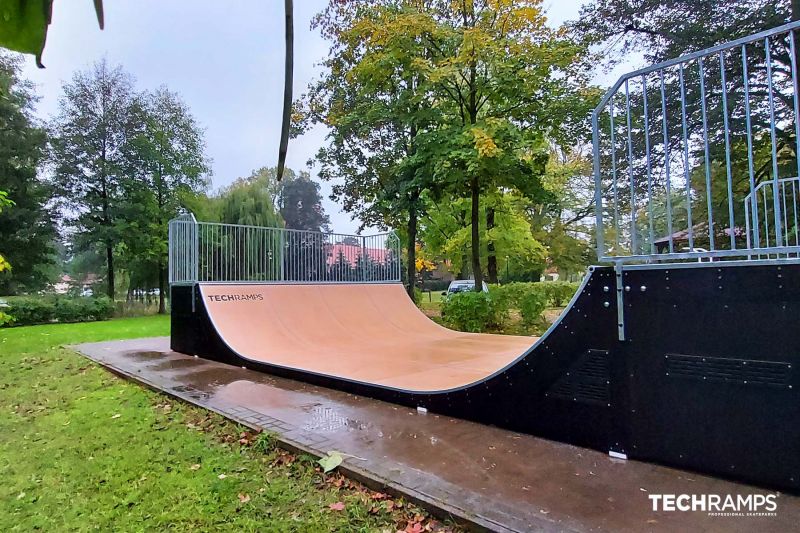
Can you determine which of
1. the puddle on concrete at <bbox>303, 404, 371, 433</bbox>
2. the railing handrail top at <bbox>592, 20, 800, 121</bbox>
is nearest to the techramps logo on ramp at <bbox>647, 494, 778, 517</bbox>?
the puddle on concrete at <bbox>303, 404, 371, 433</bbox>

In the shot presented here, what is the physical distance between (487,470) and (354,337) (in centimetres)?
560

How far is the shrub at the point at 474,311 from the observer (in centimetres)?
1047

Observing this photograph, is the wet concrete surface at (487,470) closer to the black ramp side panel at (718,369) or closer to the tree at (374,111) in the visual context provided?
the black ramp side panel at (718,369)

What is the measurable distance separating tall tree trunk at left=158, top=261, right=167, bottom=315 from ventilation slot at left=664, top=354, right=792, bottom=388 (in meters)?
20.5

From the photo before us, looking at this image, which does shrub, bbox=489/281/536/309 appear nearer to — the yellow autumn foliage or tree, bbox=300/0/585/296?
tree, bbox=300/0/585/296

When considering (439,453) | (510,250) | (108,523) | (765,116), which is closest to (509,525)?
(439,453)

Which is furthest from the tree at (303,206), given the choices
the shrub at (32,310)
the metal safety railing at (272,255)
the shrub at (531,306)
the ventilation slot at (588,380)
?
the ventilation slot at (588,380)

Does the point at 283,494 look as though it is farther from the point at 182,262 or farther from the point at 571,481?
the point at 182,262

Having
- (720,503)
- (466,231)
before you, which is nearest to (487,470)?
(720,503)

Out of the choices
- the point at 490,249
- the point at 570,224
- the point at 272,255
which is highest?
the point at 570,224

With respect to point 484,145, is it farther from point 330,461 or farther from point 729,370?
point 330,461

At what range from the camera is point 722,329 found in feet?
8.88

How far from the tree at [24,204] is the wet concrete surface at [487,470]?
54.3 ft

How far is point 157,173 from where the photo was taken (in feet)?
66.3
